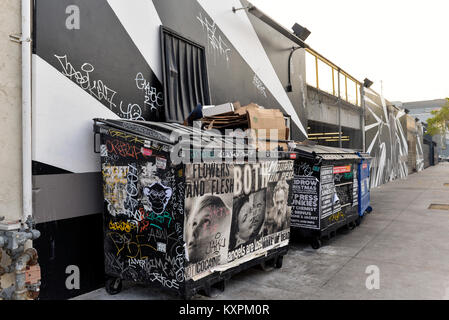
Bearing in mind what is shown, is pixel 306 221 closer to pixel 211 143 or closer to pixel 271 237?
pixel 271 237

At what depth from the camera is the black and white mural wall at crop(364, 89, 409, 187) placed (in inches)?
729

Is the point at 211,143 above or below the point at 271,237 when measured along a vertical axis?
above

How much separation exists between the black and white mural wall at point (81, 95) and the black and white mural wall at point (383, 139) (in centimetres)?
1528

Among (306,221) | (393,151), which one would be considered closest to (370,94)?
(393,151)

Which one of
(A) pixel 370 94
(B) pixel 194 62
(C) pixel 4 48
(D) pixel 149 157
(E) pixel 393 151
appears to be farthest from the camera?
(E) pixel 393 151

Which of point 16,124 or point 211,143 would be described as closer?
point 16,124

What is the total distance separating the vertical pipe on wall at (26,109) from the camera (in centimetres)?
339

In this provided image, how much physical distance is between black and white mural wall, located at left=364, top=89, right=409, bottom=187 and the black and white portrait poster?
15641 millimetres

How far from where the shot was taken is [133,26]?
4.75 meters

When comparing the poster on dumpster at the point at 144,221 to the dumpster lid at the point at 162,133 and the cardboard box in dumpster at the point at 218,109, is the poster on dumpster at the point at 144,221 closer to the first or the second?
the dumpster lid at the point at 162,133

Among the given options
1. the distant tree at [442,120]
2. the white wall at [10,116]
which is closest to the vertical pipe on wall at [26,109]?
the white wall at [10,116]

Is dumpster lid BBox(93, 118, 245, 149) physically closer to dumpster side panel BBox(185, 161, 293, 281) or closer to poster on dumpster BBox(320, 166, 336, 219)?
dumpster side panel BBox(185, 161, 293, 281)

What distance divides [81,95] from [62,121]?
406 millimetres

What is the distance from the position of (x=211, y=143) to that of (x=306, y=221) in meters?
3.17
